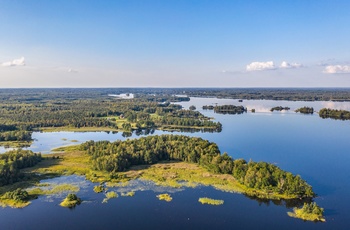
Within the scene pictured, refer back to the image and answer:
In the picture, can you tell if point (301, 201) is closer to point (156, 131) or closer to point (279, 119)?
point (156, 131)

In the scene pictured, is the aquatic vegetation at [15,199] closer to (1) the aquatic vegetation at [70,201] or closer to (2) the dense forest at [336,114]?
(1) the aquatic vegetation at [70,201]

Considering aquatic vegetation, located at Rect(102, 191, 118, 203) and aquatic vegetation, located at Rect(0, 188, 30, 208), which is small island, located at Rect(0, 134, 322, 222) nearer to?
aquatic vegetation, located at Rect(102, 191, 118, 203)

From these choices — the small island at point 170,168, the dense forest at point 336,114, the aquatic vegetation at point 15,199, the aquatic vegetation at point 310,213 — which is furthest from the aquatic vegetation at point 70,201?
the dense forest at point 336,114

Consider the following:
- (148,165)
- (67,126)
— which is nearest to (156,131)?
(67,126)

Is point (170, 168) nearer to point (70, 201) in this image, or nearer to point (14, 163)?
point (70, 201)

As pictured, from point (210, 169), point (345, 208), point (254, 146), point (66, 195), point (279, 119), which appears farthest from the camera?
point (279, 119)

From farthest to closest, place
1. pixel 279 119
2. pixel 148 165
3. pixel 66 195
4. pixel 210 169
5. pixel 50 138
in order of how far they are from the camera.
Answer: pixel 279 119, pixel 50 138, pixel 148 165, pixel 210 169, pixel 66 195

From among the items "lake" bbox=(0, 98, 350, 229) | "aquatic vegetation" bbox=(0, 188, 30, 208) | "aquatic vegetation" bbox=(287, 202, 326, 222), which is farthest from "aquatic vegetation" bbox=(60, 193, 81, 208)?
"aquatic vegetation" bbox=(287, 202, 326, 222)
